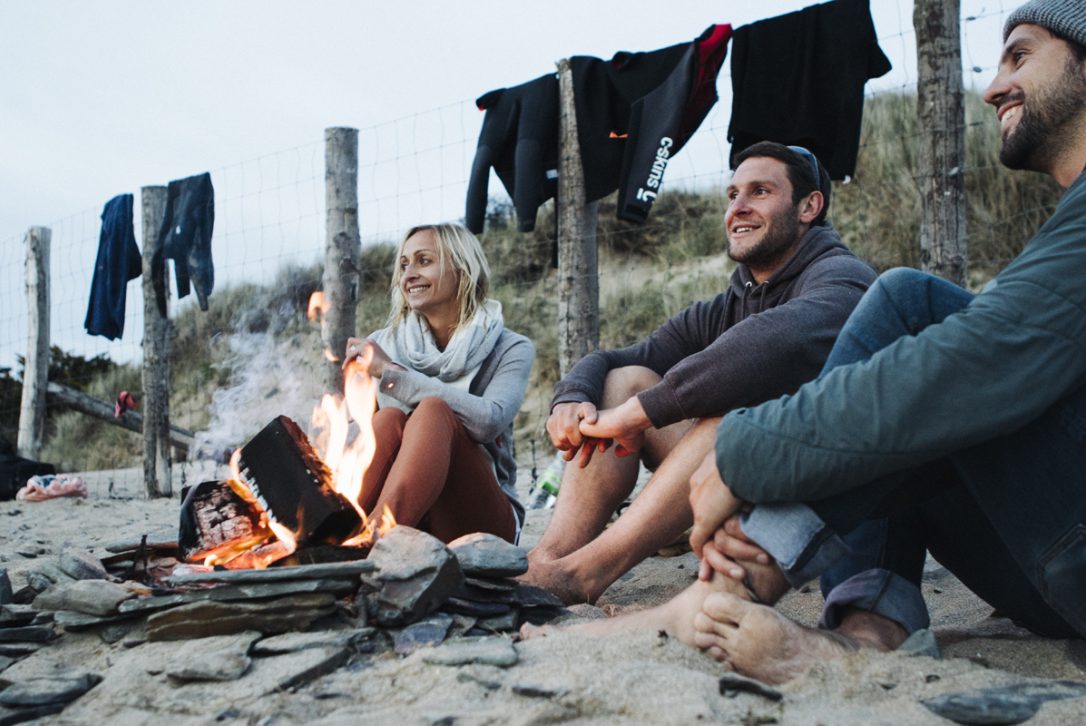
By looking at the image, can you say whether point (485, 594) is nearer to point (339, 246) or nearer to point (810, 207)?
point (810, 207)

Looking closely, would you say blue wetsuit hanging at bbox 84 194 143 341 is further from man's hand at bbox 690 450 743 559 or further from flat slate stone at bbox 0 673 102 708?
man's hand at bbox 690 450 743 559

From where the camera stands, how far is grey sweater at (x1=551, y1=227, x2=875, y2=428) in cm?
228

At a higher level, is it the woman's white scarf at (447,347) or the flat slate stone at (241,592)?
the woman's white scarf at (447,347)

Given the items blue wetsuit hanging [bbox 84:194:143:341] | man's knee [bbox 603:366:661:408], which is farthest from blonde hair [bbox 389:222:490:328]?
blue wetsuit hanging [bbox 84:194:143:341]

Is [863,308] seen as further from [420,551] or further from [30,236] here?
[30,236]

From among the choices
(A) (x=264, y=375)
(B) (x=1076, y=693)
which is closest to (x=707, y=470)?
(B) (x=1076, y=693)

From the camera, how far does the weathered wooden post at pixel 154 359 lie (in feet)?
23.5

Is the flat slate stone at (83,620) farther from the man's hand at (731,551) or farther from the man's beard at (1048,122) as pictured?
the man's beard at (1048,122)

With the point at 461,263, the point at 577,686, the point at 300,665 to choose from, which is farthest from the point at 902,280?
the point at 461,263

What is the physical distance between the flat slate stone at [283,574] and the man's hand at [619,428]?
697 mm

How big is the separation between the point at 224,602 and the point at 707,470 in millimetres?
1116

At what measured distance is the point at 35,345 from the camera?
834 centimetres

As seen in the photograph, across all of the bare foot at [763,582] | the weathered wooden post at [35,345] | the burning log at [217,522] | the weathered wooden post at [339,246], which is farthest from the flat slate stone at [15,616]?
the weathered wooden post at [35,345]

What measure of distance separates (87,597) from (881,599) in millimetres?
1801
